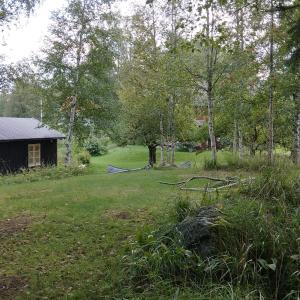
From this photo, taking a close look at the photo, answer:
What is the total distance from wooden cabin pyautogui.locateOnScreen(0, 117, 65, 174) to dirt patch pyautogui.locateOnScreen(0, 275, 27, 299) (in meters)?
14.5

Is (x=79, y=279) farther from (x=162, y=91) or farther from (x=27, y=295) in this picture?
(x=162, y=91)

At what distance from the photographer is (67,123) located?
707 inches

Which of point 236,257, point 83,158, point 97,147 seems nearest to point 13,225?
point 236,257

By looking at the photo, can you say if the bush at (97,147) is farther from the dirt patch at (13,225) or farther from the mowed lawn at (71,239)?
the dirt patch at (13,225)

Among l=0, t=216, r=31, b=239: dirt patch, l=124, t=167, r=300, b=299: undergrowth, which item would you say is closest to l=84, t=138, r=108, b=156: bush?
l=0, t=216, r=31, b=239: dirt patch

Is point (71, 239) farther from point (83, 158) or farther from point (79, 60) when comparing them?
point (83, 158)

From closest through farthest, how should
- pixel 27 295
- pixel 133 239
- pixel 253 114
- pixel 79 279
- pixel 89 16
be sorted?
pixel 27 295, pixel 79 279, pixel 133 239, pixel 253 114, pixel 89 16

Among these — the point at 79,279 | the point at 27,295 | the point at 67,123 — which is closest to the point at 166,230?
the point at 79,279

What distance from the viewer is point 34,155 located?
20.8 m

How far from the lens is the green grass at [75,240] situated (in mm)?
3803

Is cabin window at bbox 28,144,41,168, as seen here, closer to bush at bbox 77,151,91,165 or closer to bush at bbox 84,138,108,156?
bush at bbox 77,151,91,165

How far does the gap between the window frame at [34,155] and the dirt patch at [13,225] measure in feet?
47.5

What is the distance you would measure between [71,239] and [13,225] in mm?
1299

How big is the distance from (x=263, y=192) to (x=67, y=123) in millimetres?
13630
